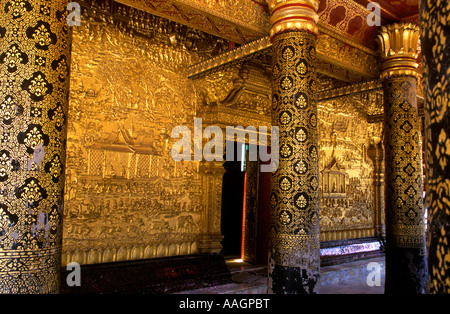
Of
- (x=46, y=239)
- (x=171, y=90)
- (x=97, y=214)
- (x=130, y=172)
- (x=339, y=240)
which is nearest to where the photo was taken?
(x=46, y=239)

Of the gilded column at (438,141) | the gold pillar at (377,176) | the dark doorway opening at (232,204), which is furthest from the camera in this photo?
the gold pillar at (377,176)

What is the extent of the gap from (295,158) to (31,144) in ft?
8.09

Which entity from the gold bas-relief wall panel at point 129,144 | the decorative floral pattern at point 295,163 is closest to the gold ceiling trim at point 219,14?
the decorative floral pattern at point 295,163

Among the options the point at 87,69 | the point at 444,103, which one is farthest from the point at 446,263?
the point at 87,69

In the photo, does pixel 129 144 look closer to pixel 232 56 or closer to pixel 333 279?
pixel 232 56

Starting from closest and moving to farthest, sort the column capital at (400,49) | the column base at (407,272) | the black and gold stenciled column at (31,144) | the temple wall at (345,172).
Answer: the black and gold stenciled column at (31,144), the column base at (407,272), the column capital at (400,49), the temple wall at (345,172)

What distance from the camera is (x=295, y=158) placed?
3650 mm

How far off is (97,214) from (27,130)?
3.18 m

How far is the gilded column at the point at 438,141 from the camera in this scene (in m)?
0.86

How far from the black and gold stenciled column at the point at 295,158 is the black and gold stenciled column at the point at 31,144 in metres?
2.14

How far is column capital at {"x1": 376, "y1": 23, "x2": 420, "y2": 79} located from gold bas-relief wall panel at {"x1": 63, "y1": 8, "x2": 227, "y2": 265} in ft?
11.5

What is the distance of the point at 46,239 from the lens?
7.48 ft

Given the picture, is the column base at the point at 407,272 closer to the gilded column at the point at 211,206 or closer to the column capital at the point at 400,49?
the gilded column at the point at 211,206
